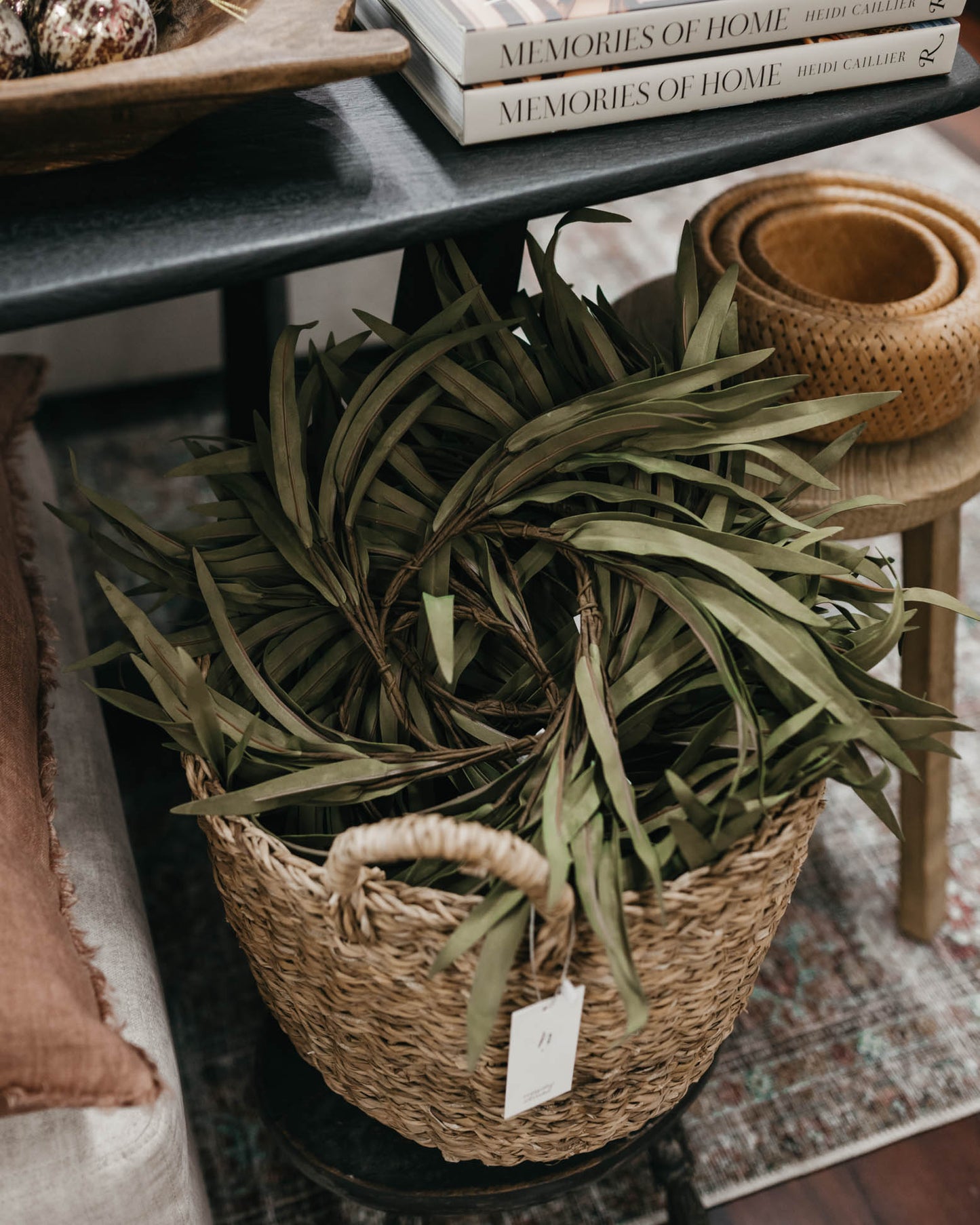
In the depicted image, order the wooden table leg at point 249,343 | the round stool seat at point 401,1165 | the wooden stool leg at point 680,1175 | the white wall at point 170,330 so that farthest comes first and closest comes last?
the white wall at point 170,330, the wooden table leg at point 249,343, the wooden stool leg at point 680,1175, the round stool seat at point 401,1165

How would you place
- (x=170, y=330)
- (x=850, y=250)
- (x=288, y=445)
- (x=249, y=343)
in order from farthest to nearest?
(x=170, y=330) < (x=249, y=343) < (x=850, y=250) < (x=288, y=445)

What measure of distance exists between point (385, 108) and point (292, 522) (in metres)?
0.25

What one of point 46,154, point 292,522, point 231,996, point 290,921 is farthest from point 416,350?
point 231,996

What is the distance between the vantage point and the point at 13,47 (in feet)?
1.80

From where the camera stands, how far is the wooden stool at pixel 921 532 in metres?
0.79

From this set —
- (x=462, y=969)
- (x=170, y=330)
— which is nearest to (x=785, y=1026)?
(x=462, y=969)

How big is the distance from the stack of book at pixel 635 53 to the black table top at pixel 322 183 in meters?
0.01

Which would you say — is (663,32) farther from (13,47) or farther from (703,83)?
(13,47)

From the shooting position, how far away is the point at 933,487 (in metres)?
0.80

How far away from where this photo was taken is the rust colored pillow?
0.51 metres

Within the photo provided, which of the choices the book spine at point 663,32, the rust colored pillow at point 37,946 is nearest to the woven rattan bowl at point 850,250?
the book spine at point 663,32

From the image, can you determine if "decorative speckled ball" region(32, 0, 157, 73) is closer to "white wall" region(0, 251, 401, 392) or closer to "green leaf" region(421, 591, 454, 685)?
"green leaf" region(421, 591, 454, 685)

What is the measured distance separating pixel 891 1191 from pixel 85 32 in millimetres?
1001

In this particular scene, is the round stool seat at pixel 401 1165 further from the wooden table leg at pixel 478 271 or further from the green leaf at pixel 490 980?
the wooden table leg at pixel 478 271
